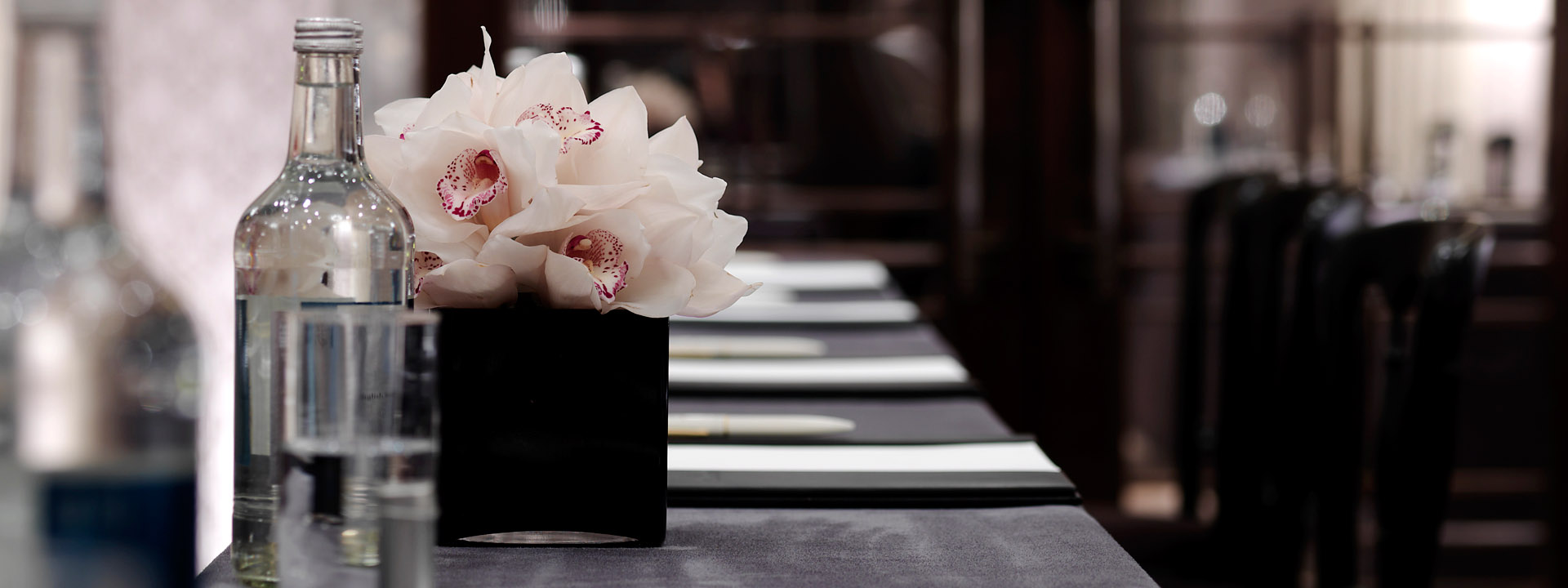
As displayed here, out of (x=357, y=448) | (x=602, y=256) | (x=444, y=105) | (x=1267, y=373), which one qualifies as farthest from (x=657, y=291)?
(x=1267, y=373)

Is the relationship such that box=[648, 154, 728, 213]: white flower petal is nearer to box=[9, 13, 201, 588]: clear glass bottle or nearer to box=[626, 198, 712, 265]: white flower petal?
box=[626, 198, 712, 265]: white flower petal

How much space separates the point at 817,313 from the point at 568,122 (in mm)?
1218

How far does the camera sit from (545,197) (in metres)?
0.64

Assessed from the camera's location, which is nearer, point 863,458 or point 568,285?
point 568,285

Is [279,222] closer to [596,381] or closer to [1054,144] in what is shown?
Result: [596,381]

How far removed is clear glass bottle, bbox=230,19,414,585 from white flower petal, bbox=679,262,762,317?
16 centimetres

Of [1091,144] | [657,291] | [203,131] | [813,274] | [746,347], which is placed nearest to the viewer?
[657,291]

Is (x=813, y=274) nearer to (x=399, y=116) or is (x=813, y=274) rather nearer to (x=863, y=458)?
(x=863, y=458)

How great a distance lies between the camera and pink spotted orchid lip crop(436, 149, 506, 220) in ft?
2.15

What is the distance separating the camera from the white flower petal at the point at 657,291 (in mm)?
673

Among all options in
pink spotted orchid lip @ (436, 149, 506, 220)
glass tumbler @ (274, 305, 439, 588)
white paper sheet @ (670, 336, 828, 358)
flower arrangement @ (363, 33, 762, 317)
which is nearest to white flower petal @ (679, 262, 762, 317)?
flower arrangement @ (363, 33, 762, 317)

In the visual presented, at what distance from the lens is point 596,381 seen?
689mm

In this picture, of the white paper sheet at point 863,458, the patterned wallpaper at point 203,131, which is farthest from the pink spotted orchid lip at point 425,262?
the patterned wallpaper at point 203,131

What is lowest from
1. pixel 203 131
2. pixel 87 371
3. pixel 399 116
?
pixel 87 371
